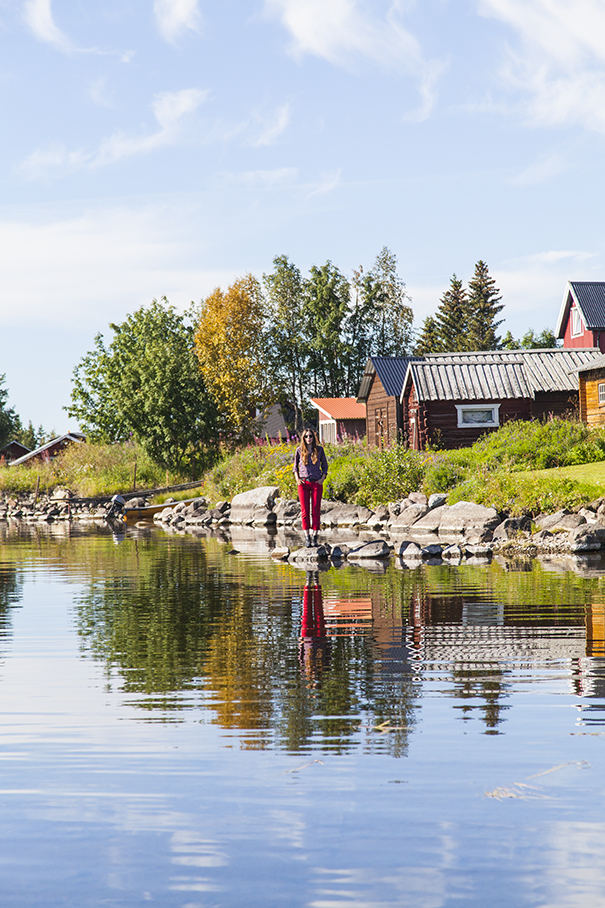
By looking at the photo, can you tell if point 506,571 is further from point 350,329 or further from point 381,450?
point 350,329

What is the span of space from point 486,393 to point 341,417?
66.8 ft

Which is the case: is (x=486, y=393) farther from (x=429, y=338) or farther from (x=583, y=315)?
(x=429, y=338)

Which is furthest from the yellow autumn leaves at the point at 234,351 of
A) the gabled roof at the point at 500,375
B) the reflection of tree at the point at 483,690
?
the reflection of tree at the point at 483,690

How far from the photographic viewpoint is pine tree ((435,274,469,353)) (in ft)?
260

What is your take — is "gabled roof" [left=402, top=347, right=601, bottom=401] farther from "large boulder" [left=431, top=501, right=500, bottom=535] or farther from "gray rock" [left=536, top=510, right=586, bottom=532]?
"gray rock" [left=536, top=510, right=586, bottom=532]

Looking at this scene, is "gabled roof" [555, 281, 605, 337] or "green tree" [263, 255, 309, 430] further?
"green tree" [263, 255, 309, 430]

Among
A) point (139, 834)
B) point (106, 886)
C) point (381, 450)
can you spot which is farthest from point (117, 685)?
point (381, 450)

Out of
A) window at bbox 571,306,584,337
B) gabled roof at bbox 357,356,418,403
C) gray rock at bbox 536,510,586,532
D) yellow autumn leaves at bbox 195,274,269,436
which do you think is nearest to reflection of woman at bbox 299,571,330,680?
gray rock at bbox 536,510,586,532

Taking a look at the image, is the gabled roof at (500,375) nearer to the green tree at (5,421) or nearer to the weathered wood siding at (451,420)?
the weathered wood siding at (451,420)

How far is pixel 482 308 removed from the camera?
263 ft

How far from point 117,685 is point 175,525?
2882cm

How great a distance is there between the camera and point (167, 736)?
5012mm

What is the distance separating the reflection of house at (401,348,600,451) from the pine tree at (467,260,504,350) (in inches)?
1410

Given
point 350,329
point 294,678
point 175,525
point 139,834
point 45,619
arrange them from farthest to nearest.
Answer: point 350,329, point 175,525, point 45,619, point 294,678, point 139,834
